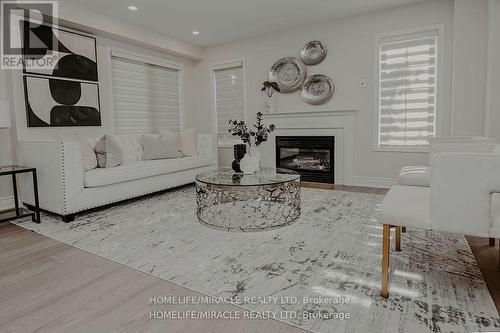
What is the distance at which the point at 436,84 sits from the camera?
412cm

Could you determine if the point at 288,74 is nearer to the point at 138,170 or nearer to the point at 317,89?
the point at 317,89

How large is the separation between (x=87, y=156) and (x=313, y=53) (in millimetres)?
3607

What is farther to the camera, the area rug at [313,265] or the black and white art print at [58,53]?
the black and white art print at [58,53]

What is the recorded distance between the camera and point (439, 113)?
4.12m

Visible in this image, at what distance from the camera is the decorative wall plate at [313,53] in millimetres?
4809

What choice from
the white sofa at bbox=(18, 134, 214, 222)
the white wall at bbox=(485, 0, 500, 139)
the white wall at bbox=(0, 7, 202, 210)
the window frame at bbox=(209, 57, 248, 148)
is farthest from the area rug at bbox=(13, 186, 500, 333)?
the window frame at bbox=(209, 57, 248, 148)

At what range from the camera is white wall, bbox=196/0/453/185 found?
4.10 meters

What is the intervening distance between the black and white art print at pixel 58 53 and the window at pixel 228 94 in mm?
2308

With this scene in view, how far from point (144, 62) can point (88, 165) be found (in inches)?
99.5

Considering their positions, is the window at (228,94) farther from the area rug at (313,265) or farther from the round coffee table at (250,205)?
the area rug at (313,265)

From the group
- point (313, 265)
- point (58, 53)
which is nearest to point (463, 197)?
point (313, 265)

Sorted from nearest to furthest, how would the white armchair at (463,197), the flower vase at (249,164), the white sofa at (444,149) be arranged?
the white armchair at (463,197)
the white sofa at (444,149)
the flower vase at (249,164)

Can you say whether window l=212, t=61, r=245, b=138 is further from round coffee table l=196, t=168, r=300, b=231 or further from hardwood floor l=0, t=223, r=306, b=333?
hardwood floor l=0, t=223, r=306, b=333

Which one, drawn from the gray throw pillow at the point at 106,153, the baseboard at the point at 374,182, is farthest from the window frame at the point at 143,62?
the baseboard at the point at 374,182
